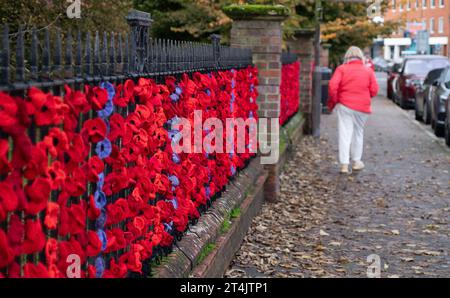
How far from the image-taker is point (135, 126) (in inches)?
163

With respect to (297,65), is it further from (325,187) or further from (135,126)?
(135,126)

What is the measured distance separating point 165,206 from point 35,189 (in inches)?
81.0

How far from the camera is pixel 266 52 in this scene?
9.61 m

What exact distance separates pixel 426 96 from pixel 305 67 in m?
3.90

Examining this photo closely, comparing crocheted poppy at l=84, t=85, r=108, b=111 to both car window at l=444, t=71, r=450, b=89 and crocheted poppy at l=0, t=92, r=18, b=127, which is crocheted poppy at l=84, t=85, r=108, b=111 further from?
car window at l=444, t=71, r=450, b=89

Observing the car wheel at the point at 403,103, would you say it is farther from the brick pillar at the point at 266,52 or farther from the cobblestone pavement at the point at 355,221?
the brick pillar at the point at 266,52

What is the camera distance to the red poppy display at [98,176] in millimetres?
2770

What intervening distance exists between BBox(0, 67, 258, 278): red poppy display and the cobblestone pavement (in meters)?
1.10

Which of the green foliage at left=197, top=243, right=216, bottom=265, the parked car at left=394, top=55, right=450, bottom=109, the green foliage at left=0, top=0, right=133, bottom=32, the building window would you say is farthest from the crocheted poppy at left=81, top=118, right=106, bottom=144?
the building window

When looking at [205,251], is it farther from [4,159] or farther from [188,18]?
[188,18]

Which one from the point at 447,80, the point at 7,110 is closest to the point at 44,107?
the point at 7,110

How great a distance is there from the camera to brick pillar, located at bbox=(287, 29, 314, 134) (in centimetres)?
1794

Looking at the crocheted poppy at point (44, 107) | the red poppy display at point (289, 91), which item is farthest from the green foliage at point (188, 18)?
the crocheted poppy at point (44, 107)
